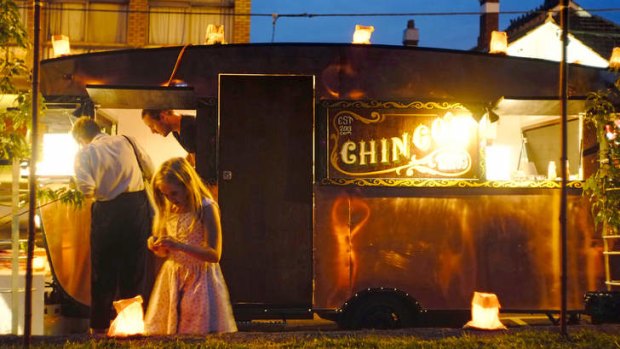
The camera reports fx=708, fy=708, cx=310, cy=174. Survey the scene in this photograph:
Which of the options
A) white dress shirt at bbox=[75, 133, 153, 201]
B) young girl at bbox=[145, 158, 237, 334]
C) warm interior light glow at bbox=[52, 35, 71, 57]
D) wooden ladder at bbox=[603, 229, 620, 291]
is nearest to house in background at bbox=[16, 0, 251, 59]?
warm interior light glow at bbox=[52, 35, 71, 57]

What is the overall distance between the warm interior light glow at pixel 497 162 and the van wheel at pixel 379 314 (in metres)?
1.67

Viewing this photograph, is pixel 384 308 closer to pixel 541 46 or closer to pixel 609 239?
pixel 609 239

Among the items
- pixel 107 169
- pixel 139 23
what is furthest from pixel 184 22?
pixel 107 169

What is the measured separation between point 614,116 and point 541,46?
778cm

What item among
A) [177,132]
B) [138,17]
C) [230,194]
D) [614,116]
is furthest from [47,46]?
[614,116]

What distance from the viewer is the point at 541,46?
48.3ft

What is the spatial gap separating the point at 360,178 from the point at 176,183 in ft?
8.67

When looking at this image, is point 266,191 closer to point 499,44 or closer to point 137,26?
point 499,44

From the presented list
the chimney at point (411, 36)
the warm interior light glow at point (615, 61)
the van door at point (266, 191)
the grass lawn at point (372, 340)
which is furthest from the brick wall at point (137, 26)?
the grass lawn at point (372, 340)

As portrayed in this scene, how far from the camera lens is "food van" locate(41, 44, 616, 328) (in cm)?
704

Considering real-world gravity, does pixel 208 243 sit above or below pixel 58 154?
below

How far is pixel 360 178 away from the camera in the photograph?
718 centimetres

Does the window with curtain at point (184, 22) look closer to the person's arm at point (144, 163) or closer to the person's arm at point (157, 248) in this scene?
the person's arm at point (144, 163)

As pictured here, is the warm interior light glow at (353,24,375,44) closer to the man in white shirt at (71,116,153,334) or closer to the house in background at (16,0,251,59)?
the man in white shirt at (71,116,153,334)
